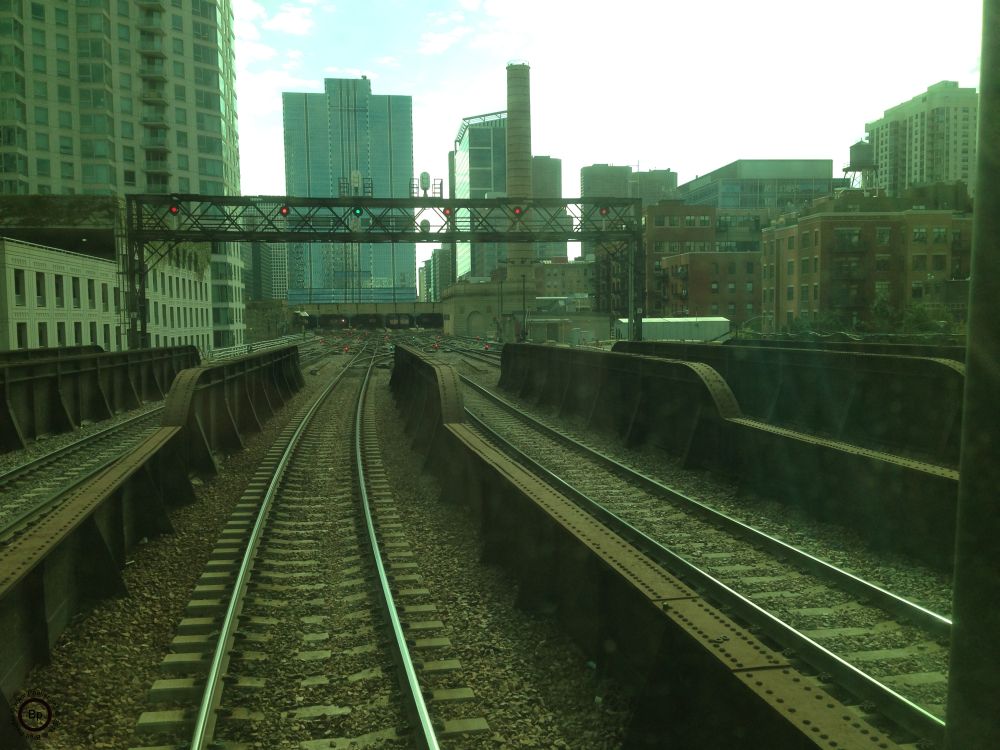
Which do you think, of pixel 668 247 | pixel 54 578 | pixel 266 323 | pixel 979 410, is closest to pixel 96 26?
pixel 266 323

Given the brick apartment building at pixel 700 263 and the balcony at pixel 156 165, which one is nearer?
the balcony at pixel 156 165

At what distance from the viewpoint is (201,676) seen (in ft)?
19.2

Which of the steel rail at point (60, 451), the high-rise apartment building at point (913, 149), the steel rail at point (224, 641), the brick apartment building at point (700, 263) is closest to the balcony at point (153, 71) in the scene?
the brick apartment building at point (700, 263)

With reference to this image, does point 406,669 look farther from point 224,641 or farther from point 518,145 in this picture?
point 518,145

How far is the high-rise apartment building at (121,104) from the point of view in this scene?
72438 mm

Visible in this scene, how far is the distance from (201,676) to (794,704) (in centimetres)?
411

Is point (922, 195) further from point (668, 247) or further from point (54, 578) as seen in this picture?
point (54, 578)

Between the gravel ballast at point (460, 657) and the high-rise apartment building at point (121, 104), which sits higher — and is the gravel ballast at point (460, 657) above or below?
below

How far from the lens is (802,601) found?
23.3 ft

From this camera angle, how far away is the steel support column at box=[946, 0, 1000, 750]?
2176mm

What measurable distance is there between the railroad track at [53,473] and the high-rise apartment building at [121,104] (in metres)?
63.4

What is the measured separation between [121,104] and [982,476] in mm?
89176

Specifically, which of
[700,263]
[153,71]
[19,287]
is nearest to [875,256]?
[700,263]

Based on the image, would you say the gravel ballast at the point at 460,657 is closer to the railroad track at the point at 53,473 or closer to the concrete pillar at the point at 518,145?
the railroad track at the point at 53,473
